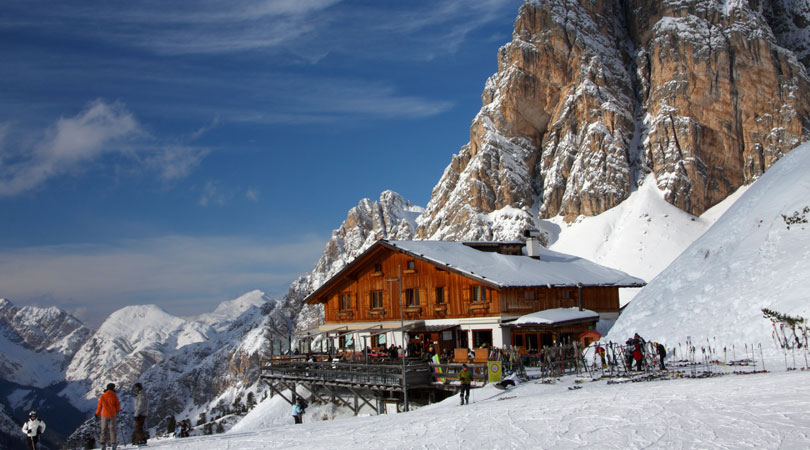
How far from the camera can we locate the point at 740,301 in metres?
27.9

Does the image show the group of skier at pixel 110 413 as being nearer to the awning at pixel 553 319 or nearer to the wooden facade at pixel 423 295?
the awning at pixel 553 319

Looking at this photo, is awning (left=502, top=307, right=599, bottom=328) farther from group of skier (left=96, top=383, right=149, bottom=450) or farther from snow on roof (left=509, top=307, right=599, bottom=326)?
group of skier (left=96, top=383, right=149, bottom=450)

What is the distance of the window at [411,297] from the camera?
43209mm

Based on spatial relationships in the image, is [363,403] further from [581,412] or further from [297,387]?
[581,412]

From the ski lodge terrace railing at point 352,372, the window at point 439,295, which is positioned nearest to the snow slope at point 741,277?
the ski lodge terrace railing at point 352,372

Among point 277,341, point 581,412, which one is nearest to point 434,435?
point 581,412

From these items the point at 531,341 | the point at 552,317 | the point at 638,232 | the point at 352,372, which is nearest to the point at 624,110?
the point at 638,232

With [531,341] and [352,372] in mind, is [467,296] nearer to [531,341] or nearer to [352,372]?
[531,341]

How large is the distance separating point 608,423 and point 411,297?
28.6 meters

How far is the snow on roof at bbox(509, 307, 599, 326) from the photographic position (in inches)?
1393

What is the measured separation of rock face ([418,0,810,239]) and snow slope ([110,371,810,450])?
9662cm

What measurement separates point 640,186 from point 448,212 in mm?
36383

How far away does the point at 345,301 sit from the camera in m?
48.7

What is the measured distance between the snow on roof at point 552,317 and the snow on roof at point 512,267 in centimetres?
223
